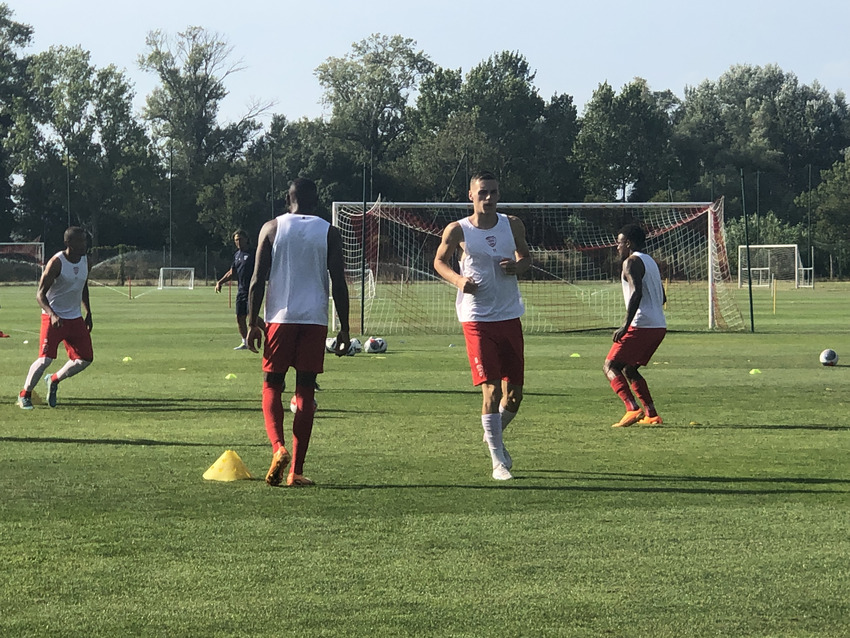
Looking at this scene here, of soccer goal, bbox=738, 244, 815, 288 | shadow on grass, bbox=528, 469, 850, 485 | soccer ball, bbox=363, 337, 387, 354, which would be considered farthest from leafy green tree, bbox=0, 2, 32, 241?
shadow on grass, bbox=528, 469, 850, 485

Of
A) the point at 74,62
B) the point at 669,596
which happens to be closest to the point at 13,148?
the point at 74,62

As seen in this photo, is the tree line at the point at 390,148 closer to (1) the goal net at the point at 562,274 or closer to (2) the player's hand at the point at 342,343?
(1) the goal net at the point at 562,274

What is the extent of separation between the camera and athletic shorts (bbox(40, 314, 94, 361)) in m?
13.6

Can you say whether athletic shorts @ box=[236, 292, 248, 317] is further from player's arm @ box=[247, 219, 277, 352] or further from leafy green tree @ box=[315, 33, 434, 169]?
leafy green tree @ box=[315, 33, 434, 169]

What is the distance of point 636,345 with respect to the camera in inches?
497

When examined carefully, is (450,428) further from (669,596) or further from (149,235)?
(149,235)

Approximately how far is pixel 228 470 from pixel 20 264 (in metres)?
77.2

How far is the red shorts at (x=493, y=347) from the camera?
30.2 feet

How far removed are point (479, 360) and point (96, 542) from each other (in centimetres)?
324

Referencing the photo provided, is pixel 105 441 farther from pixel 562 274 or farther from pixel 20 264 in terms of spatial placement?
pixel 20 264

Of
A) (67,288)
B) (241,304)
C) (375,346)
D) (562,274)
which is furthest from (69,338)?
(562,274)

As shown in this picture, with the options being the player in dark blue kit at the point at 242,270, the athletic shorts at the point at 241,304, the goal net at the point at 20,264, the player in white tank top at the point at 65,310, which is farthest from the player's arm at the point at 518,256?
the goal net at the point at 20,264

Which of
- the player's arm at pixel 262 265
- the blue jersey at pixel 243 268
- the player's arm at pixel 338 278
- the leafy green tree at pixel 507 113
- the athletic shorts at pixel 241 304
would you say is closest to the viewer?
the player's arm at pixel 262 265

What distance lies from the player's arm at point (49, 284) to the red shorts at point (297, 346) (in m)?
5.25
